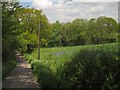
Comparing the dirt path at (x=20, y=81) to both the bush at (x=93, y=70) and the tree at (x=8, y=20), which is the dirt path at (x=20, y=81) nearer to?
the tree at (x=8, y=20)

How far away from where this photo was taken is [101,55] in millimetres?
9289

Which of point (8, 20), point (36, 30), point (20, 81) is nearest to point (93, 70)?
point (8, 20)

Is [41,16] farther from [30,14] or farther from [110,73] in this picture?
[110,73]

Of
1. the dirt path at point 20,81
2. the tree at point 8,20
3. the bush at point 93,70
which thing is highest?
the tree at point 8,20

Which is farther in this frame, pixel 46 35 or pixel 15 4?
pixel 46 35

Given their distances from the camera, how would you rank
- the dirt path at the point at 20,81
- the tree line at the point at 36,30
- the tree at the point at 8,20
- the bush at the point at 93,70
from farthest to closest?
the tree line at the point at 36,30 < the tree at the point at 8,20 < the dirt path at the point at 20,81 < the bush at the point at 93,70

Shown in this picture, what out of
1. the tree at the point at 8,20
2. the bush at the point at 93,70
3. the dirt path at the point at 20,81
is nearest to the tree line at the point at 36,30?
the tree at the point at 8,20

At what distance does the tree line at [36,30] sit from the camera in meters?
17.3

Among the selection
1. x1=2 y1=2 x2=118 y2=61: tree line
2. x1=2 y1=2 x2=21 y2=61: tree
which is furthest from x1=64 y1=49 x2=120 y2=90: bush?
x1=2 y1=2 x2=21 y2=61: tree

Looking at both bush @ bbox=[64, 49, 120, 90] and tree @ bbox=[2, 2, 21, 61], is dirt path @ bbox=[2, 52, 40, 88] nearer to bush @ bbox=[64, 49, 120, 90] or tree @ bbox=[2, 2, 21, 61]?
tree @ bbox=[2, 2, 21, 61]

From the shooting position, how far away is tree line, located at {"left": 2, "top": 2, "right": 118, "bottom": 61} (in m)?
17.3

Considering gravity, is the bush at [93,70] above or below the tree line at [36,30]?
below

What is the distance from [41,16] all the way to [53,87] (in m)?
34.8

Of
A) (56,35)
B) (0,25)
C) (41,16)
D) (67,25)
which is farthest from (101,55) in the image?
(67,25)
